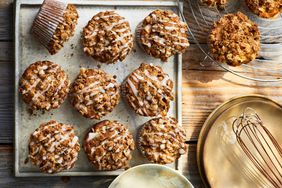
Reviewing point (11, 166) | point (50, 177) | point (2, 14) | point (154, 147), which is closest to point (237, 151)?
point (154, 147)

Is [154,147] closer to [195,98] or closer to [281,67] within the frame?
[195,98]

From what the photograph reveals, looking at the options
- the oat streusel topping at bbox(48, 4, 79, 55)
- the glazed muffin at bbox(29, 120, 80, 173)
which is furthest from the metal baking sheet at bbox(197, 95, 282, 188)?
the oat streusel topping at bbox(48, 4, 79, 55)

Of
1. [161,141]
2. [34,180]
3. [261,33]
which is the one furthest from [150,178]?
[261,33]

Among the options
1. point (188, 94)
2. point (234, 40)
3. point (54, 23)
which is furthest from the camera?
point (188, 94)

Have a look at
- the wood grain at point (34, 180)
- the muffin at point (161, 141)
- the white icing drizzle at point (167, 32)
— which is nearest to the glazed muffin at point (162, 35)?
the white icing drizzle at point (167, 32)

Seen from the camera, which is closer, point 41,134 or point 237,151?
point 41,134

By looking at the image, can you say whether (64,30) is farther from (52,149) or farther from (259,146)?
(259,146)
